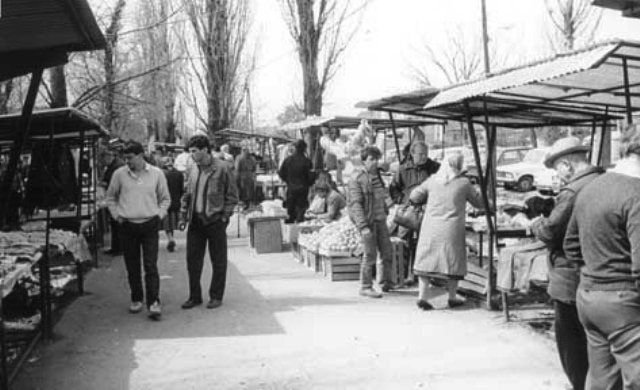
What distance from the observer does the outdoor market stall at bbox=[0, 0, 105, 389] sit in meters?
4.99

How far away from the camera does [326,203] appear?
13.2m

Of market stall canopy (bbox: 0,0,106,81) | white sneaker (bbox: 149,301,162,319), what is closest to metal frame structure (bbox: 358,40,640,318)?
market stall canopy (bbox: 0,0,106,81)

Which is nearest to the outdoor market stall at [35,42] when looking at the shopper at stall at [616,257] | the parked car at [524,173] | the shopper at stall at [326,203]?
the shopper at stall at [616,257]

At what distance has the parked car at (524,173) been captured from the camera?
93.6 ft

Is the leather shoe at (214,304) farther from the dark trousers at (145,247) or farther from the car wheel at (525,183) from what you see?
the car wheel at (525,183)

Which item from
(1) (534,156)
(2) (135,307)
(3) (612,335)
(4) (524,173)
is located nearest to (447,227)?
(2) (135,307)

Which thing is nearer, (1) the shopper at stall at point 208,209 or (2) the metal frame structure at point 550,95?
(2) the metal frame structure at point 550,95

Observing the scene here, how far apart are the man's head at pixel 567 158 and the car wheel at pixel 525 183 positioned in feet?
77.7

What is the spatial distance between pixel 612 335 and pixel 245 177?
1743 cm

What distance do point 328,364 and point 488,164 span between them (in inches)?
135

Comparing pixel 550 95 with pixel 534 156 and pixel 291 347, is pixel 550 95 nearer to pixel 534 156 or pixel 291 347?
pixel 291 347

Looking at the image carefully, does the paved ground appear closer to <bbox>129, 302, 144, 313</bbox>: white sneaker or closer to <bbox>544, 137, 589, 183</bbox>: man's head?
<bbox>129, 302, 144, 313</bbox>: white sneaker

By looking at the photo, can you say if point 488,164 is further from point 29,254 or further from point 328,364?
point 29,254

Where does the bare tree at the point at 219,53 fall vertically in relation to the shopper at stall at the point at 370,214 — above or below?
above
